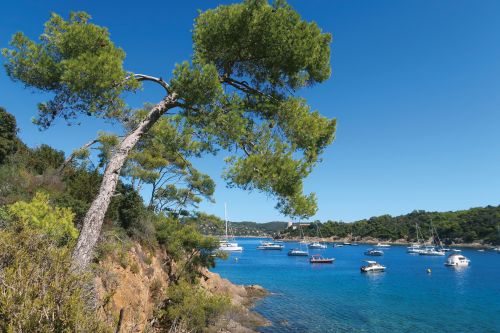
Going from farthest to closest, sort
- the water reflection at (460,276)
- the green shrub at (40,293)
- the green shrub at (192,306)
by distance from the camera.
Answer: the water reflection at (460,276), the green shrub at (192,306), the green shrub at (40,293)

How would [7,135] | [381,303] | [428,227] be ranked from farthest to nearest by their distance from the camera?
1. [428,227]
2. [381,303]
3. [7,135]

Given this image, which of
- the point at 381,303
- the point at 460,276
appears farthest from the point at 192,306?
the point at 460,276

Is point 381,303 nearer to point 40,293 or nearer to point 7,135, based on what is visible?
point 7,135

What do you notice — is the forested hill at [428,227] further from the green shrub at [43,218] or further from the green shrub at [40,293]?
the green shrub at [40,293]

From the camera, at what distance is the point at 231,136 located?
7.76 m

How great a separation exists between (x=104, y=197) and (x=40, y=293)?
274cm

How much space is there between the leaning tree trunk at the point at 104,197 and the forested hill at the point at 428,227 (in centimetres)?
13545

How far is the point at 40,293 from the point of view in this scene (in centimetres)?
423

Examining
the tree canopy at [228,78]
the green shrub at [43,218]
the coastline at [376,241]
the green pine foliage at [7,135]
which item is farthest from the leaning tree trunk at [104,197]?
the coastline at [376,241]

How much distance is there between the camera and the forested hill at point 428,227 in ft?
399

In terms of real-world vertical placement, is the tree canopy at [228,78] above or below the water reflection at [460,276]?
above

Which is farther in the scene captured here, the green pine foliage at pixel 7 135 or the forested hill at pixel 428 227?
the forested hill at pixel 428 227

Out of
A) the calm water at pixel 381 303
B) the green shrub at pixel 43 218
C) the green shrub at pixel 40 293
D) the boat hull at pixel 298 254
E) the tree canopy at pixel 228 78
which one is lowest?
the calm water at pixel 381 303

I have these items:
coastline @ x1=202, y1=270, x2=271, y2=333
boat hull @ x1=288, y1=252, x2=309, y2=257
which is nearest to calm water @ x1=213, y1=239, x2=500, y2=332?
coastline @ x1=202, y1=270, x2=271, y2=333
